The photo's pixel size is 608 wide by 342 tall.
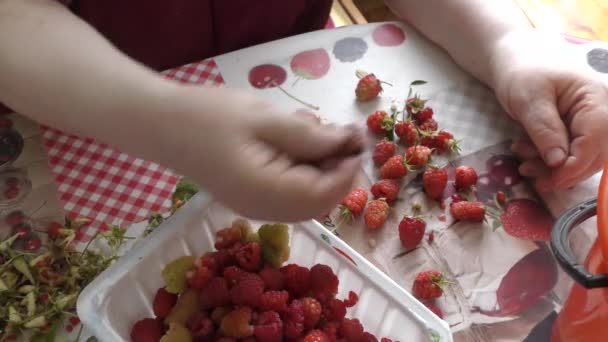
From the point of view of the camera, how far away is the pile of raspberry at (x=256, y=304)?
53 cm

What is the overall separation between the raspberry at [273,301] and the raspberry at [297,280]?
24 mm

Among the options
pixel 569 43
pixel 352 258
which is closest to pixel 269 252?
pixel 352 258

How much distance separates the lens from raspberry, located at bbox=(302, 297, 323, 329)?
542 mm

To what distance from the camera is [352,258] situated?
21.9 inches

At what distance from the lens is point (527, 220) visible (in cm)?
66

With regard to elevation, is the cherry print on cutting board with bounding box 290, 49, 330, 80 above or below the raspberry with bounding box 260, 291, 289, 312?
above

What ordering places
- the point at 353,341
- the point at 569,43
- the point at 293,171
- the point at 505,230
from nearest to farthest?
the point at 293,171 → the point at 353,341 → the point at 505,230 → the point at 569,43

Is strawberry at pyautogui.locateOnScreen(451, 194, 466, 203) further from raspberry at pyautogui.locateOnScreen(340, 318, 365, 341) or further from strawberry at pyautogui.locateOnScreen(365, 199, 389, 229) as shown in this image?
raspberry at pyautogui.locateOnScreen(340, 318, 365, 341)

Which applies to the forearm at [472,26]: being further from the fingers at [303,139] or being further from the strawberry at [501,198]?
the fingers at [303,139]

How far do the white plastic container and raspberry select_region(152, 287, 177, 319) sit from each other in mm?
10

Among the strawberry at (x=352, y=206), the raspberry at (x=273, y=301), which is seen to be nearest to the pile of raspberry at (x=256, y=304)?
the raspberry at (x=273, y=301)

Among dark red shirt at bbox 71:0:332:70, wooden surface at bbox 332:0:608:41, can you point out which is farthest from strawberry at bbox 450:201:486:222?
wooden surface at bbox 332:0:608:41

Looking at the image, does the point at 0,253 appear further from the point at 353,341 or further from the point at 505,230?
the point at 505,230

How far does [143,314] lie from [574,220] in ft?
1.21
